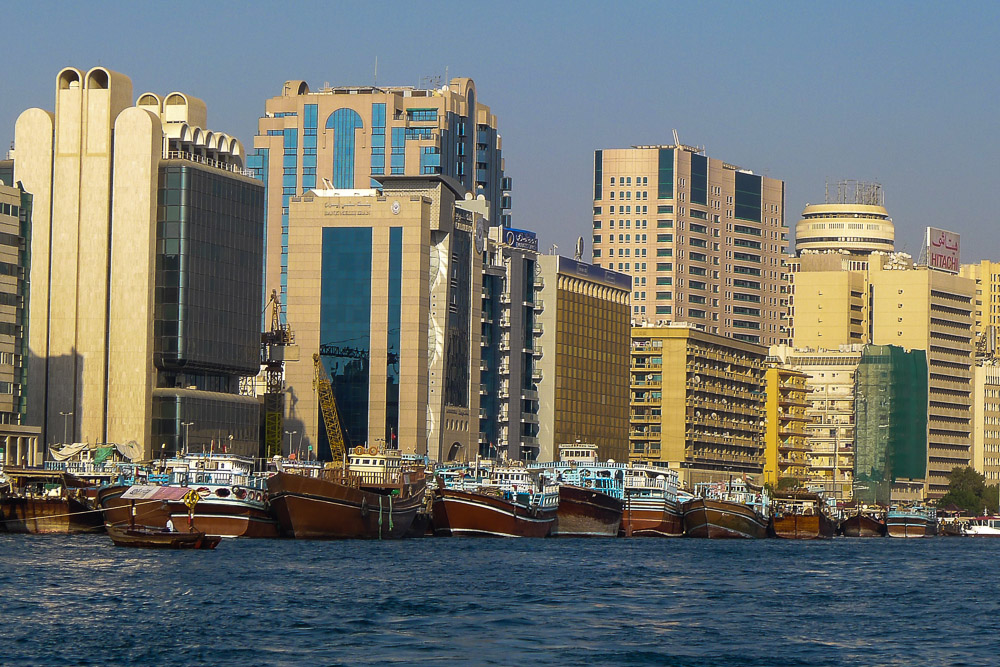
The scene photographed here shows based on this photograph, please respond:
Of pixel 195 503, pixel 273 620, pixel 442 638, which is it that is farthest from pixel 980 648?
pixel 195 503

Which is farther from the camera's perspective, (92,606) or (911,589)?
(911,589)

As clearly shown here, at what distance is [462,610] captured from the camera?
113 m

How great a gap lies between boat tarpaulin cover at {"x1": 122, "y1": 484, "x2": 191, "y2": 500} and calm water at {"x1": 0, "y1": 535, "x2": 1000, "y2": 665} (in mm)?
9594

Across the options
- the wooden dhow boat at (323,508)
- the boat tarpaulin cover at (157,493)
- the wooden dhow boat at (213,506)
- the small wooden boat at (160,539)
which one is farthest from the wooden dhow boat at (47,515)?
the small wooden boat at (160,539)

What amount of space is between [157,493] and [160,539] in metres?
21.8

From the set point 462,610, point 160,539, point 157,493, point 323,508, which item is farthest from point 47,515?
point 462,610

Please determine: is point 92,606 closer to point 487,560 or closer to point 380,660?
point 380,660

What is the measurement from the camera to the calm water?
94.9 m

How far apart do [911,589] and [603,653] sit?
2081 inches

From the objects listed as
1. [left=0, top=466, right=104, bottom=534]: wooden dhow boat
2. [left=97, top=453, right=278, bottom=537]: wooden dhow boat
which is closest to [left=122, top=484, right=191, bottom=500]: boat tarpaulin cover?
[left=97, top=453, right=278, bottom=537]: wooden dhow boat

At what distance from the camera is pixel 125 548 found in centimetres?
15662

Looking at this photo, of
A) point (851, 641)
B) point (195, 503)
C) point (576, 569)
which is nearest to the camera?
point (851, 641)

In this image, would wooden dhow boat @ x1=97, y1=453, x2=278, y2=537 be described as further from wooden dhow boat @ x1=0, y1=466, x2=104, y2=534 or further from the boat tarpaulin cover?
wooden dhow boat @ x1=0, y1=466, x2=104, y2=534

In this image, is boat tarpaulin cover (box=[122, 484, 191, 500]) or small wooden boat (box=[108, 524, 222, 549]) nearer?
small wooden boat (box=[108, 524, 222, 549])
